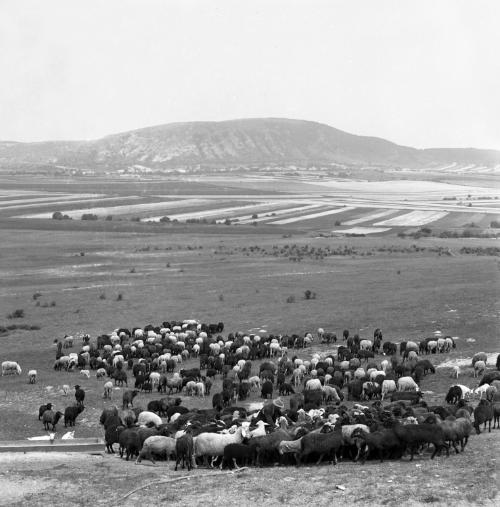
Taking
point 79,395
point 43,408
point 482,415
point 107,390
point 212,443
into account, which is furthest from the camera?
point 107,390

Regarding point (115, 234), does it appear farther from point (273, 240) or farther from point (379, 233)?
point (379, 233)

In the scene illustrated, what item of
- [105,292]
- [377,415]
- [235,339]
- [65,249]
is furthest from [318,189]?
[377,415]

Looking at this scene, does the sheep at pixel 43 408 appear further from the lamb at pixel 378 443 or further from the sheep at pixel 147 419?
the lamb at pixel 378 443

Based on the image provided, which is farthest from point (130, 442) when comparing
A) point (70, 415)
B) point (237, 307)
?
point (237, 307)

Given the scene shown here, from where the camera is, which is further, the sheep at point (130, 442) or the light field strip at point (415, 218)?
the light field strip at point (415, 218)

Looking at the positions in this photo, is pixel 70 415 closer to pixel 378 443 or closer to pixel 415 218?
pixel 378 443

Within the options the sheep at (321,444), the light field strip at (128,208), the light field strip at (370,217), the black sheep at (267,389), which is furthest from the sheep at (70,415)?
the light field strip at (128,208)
